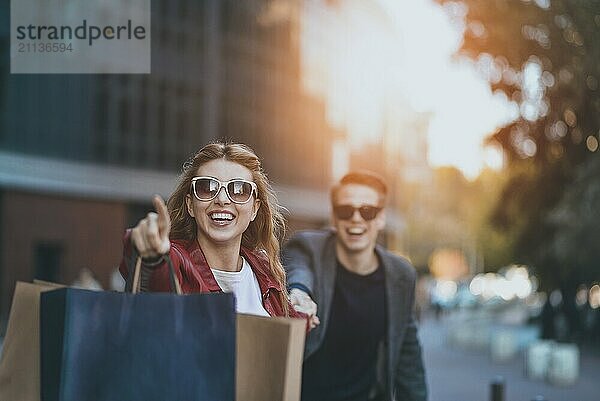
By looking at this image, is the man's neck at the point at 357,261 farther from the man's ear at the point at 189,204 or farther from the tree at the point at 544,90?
the tree at the point at 544,90

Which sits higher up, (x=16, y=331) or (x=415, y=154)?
(x=415, y=154)

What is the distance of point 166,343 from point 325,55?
82.4 feet

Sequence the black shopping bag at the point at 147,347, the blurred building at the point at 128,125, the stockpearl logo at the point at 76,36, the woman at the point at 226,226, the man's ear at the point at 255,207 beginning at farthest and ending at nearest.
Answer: the blurred building at the point at 128,125 < the stockpearl logo at the point at 76,36 < the man's ear at the point at 255,207 < the woman at the point at 226,226 < the black shopping bag at the point at 147,347

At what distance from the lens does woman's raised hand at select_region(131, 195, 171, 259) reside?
235 cm

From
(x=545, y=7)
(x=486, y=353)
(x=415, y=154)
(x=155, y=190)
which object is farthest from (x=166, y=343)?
(x=415, y=154)

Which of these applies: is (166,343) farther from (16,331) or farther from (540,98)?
(540,98)

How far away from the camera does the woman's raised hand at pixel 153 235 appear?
235 centimetres

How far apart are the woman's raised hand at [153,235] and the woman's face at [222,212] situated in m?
0.43

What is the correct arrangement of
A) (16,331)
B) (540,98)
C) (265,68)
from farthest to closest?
1. (265,68)
2. (540,98)
3. (16,331)

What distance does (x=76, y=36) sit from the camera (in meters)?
5.03

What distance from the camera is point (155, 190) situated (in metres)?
28.3

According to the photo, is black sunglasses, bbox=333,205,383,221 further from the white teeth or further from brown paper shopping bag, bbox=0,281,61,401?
brown paper shopping bag, bbox=0,281,61,401

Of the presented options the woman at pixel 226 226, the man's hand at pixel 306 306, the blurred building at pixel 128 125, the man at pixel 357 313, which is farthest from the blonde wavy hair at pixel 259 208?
the blurred building at pixel 128 125

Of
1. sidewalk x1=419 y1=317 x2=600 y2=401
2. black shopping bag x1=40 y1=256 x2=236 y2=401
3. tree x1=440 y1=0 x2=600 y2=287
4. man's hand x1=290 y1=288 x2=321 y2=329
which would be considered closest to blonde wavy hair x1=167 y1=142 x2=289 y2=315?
man's hand x1=290 y1=288 x2=321 y2=329
